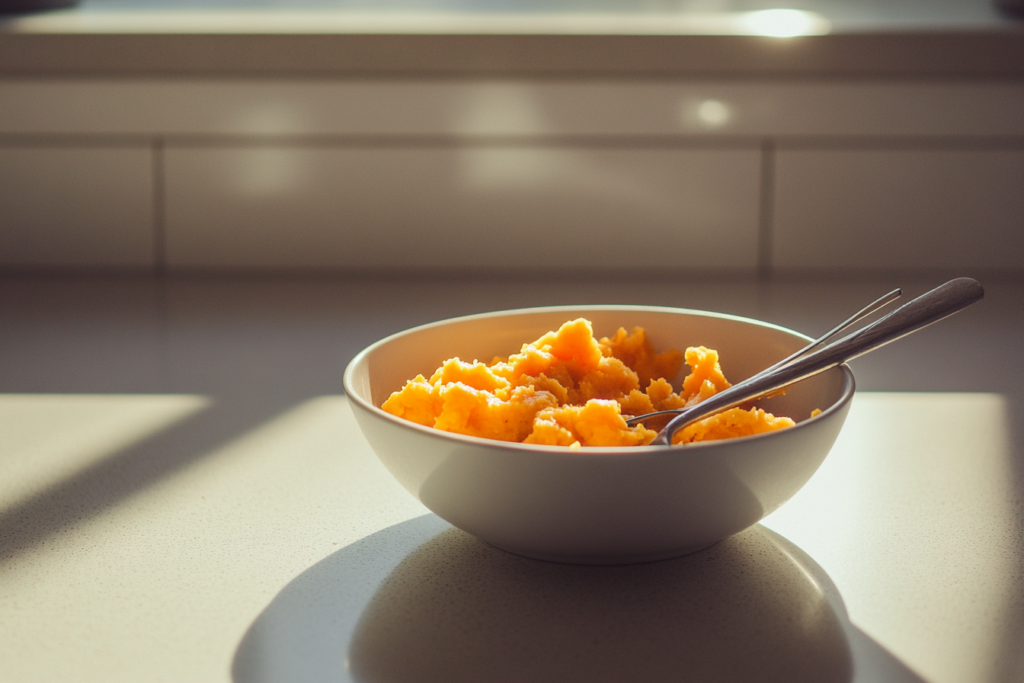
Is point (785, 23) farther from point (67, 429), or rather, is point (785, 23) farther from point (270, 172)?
point (67, 429)

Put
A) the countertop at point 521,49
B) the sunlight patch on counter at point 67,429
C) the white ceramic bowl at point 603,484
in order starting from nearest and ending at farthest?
the white ceramic bowl at point 603,484 < the sunlight patch on counter at point 67,429 < the countertop at point 521,49

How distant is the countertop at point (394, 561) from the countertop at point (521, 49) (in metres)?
0.52

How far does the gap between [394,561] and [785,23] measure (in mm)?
1183

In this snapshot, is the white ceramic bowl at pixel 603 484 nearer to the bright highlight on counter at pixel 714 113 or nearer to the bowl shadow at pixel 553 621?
the bowl shadow at pixel 553 621

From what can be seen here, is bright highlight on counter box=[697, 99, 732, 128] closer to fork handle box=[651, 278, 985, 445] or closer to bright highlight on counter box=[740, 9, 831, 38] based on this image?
bright highlight on counter box=[740, 9, 831, 38]

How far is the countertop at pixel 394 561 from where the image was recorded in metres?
0.49

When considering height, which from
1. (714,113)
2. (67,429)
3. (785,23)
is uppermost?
(785,23)

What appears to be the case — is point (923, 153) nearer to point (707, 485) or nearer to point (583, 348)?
point (583, 348)

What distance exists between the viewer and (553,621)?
0.52 m

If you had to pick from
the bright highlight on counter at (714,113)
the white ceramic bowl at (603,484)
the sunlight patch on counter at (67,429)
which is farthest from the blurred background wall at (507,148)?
the white ceramic bowl at (603,484)

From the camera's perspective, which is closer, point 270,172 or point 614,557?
point 614,557

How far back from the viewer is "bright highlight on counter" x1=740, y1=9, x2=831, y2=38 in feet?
4.42

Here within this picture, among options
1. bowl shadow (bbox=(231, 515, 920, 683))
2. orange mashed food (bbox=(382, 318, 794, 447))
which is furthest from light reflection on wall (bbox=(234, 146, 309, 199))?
bowl shadow (bbox=(231, 515, 920, 683))

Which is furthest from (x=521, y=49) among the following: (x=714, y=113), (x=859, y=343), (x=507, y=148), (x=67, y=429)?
(x=859, y=343)
